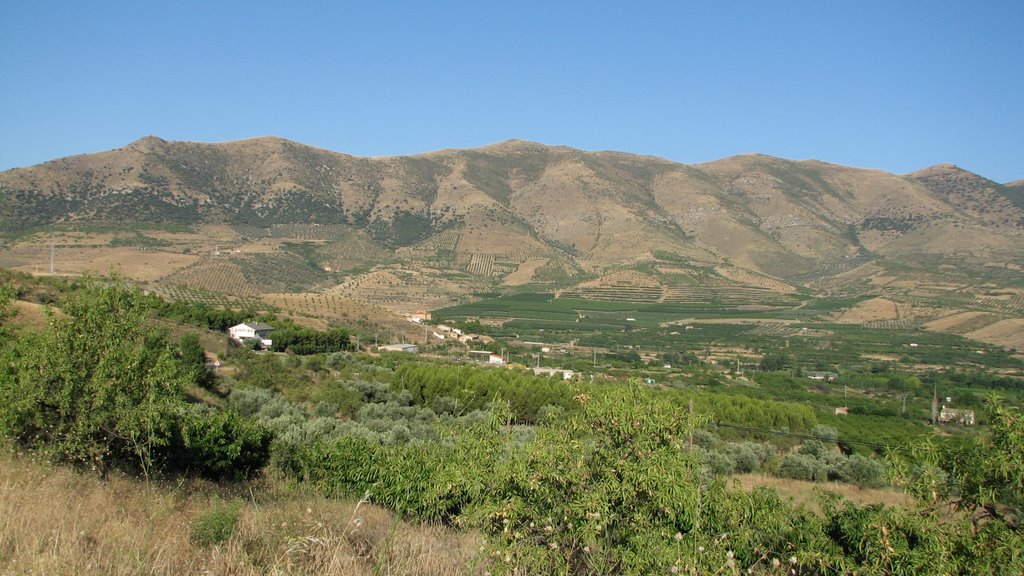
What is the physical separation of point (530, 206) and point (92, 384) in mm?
142613

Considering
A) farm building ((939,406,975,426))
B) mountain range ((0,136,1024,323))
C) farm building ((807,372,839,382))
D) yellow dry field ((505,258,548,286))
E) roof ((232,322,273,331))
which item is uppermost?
mountain range ((0,136,1024,323))

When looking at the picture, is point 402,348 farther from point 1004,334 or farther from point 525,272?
point 1004,334

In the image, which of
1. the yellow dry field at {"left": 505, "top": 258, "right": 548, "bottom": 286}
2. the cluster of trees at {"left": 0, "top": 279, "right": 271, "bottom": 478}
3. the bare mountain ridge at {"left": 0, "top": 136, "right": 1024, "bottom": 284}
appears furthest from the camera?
the bare mountain ridge at {"left": 0, "top": 136, "right": 1024, "bottom": 284}

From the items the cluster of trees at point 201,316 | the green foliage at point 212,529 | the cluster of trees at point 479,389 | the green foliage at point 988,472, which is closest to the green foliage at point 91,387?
the green foliage at point 212,529

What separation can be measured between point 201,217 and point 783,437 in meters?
112

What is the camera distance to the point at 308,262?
10056 cm

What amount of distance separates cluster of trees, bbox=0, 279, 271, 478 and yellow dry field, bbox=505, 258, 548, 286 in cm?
9712

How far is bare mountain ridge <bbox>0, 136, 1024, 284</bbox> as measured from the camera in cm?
11669

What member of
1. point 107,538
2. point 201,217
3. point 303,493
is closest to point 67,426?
point 303,493

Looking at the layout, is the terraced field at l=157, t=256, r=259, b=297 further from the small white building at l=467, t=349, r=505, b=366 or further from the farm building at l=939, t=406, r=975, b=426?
the farm building at l=939, t=406, r=975, b=426

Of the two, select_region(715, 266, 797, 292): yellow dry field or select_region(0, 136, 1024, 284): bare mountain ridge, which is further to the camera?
select_region(0, 136, 1024, 284): bare mountain ridge

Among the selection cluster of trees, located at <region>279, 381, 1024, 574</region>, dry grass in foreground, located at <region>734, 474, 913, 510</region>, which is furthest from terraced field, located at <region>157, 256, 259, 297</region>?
cluster of trees, located at <region>279, 381, 1024, 574</region>

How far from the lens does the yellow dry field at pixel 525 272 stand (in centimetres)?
10944

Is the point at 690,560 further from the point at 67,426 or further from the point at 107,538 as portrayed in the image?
the point at 67,426
